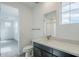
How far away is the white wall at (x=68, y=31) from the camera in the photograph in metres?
1.20

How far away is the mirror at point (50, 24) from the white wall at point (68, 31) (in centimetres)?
10

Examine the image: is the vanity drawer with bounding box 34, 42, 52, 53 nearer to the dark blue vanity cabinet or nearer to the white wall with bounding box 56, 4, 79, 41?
the dark blue vanity cabinet

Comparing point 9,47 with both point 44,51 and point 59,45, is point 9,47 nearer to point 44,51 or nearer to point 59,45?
point 44,51

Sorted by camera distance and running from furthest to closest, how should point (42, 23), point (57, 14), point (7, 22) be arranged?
point (57, 14) → point (42, 23) → point (7, 22)

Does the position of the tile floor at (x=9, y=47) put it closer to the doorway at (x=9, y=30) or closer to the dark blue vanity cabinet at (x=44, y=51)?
the doorway at (x=9, y=30)

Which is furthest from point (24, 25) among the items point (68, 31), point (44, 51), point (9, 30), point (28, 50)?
point (68, 31)

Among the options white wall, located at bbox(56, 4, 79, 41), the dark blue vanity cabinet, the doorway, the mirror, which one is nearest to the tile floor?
the doorway

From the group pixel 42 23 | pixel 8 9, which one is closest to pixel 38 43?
pixel 42 23

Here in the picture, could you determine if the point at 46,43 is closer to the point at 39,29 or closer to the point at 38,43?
the point at 38,43

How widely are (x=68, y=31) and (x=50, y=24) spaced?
29cm

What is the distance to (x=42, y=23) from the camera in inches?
47.2

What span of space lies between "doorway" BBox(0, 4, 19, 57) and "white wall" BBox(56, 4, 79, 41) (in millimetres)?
568

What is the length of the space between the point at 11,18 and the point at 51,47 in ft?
1.83

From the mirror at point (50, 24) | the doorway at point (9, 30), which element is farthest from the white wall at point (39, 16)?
the doorway at point (9, 30)
